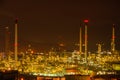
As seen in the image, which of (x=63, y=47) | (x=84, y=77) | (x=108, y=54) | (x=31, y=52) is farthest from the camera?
(x=31, y=52)

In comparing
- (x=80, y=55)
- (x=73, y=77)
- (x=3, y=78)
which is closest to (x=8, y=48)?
(x=80, y=55)

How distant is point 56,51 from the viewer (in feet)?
Answer: 72.9

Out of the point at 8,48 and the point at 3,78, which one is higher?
the point at 8,48

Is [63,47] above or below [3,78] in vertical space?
above

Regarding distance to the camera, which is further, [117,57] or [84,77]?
[117,57]

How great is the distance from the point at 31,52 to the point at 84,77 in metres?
13.6

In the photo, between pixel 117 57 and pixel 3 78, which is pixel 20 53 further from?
pixel 3 78

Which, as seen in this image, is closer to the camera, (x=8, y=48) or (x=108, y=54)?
(x=8, y=48)

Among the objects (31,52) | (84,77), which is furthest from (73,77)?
(31,52)

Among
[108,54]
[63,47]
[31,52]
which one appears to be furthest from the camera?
[31,52]

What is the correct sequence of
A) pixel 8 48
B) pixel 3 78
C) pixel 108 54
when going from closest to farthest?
pixel 3 78
pixel 8 48
pixel 108 54

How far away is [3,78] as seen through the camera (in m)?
6.84

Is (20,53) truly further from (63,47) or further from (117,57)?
(117,57)

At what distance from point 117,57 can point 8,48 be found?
19.8 feet
